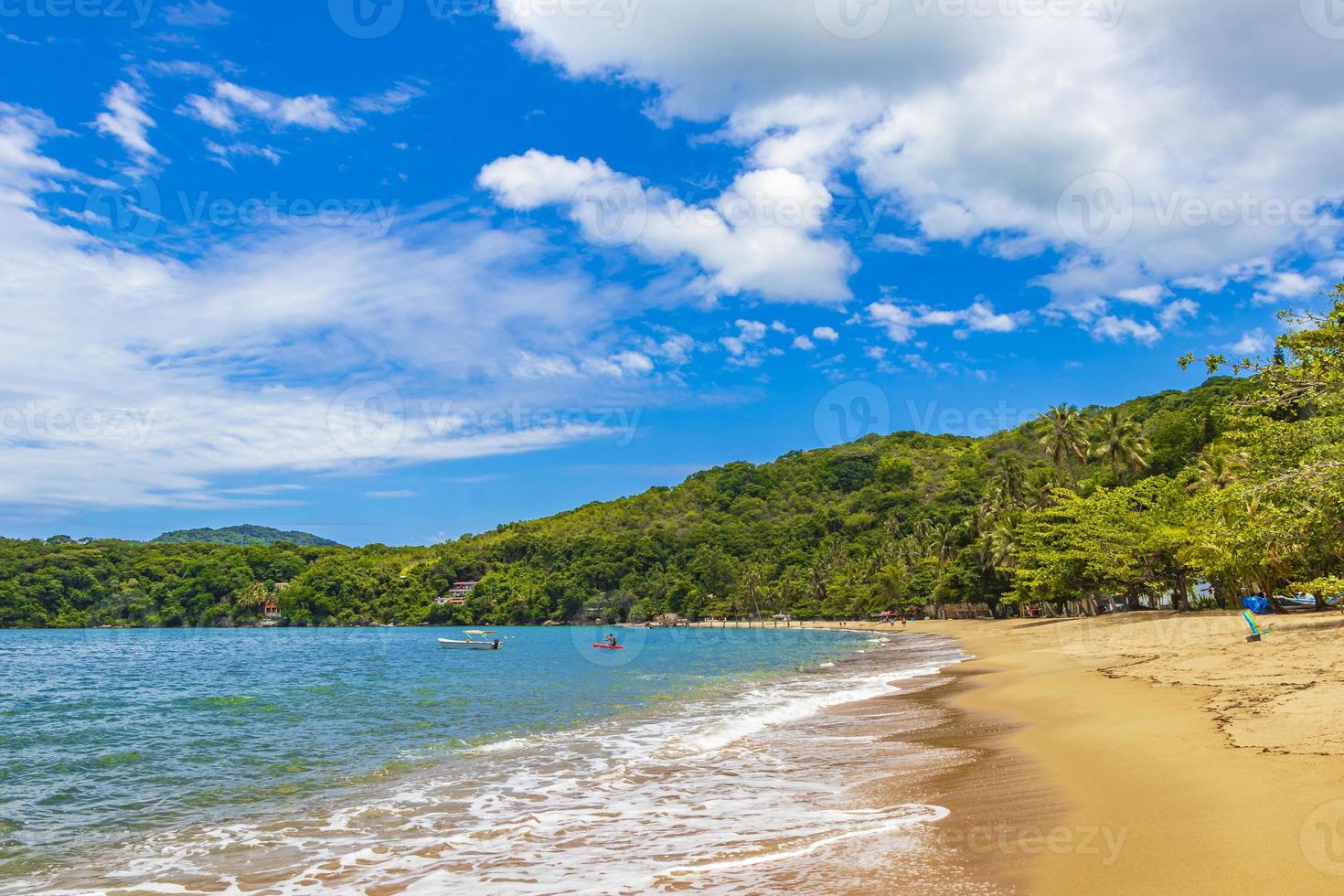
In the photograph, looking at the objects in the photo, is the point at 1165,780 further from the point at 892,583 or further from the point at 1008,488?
the point at 892,583

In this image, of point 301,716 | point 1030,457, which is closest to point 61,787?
point 301,716

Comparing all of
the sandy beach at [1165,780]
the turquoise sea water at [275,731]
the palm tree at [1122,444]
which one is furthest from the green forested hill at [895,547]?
the turquoise sea water at [275,731]

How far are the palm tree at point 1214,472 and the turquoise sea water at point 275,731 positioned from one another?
1888 centimetres

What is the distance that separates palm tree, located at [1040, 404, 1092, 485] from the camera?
6700cm

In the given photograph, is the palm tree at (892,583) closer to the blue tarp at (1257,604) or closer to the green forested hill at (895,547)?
the green forested hill at (895,547)

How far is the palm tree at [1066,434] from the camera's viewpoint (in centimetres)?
6700

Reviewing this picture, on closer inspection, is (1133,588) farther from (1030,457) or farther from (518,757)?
(1030,457)

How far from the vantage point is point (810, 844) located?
25.5ft

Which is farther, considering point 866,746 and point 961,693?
point 961,693

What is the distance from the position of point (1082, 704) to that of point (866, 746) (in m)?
5.24

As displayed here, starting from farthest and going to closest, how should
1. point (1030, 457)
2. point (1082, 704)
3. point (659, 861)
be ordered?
point (1030, 457) < point (1082, 704) < point (659, 861)

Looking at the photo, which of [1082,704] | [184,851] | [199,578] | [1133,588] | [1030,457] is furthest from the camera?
[199,578]

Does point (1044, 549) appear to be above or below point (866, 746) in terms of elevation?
above

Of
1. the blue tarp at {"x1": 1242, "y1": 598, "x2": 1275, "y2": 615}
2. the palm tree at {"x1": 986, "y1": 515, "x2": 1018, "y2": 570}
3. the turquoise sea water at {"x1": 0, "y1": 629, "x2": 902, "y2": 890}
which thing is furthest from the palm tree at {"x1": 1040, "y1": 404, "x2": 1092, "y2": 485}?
the turquoise sea water at {"x1": 0, "y1": 629, "x2": 902, "y2": 890}
